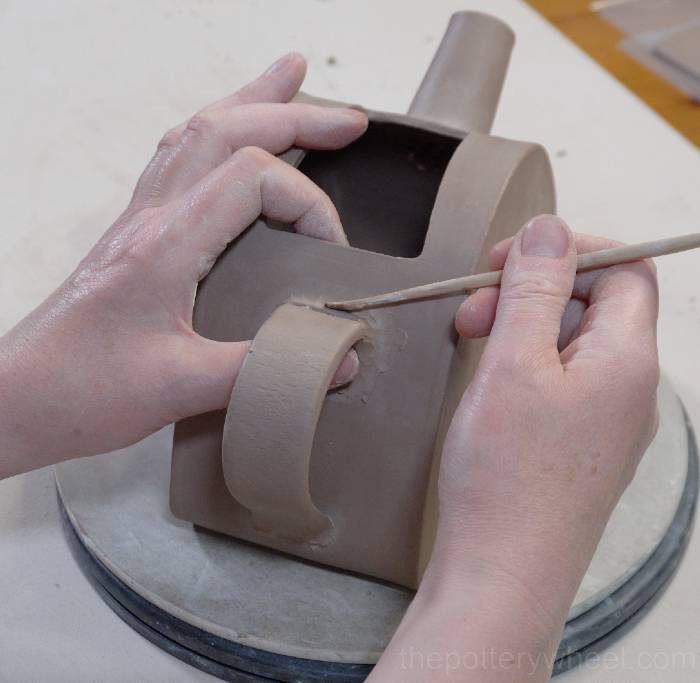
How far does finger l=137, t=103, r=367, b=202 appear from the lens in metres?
0.76

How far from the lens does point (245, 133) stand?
0.77 m

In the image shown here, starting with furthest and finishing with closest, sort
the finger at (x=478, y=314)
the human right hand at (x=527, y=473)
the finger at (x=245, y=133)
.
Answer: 1. the finger at (x=245, y=133)
2. the finger at (x=478, y=314)
3. the human right hand at (x=527, y=473)

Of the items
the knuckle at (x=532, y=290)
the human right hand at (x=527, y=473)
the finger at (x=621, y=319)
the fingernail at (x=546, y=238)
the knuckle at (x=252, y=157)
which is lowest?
the human right hand at (x=527, y=473)

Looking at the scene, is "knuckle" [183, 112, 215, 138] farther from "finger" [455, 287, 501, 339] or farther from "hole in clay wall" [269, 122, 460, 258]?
"finger" [455, 287, 501, 339]

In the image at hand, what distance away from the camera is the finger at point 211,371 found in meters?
0.67

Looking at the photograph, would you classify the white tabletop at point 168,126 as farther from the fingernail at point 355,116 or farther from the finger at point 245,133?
the fingernail at point 355,116

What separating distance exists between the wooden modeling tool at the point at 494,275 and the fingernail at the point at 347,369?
4 cm

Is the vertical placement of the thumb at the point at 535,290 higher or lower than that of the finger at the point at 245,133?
lower

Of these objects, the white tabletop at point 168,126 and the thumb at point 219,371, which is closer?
the thumb at point 219,371

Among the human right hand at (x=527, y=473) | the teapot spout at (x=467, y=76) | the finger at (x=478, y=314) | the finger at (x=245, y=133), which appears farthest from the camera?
the teapot spout at (x=467, y=76)

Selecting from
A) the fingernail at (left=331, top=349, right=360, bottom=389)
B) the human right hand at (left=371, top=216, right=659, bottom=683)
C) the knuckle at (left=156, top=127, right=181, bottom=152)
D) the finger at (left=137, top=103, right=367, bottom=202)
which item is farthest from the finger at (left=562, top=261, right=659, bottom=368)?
the knuckle at (left=156, top=127, right=181, bottom=152)

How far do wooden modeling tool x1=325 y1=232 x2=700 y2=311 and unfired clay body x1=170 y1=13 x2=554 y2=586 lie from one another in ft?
0.03

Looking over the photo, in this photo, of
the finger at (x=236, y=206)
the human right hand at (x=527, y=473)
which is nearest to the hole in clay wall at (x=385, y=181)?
the finger at (x=236, y=206)

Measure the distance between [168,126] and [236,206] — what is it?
665 millimetres
